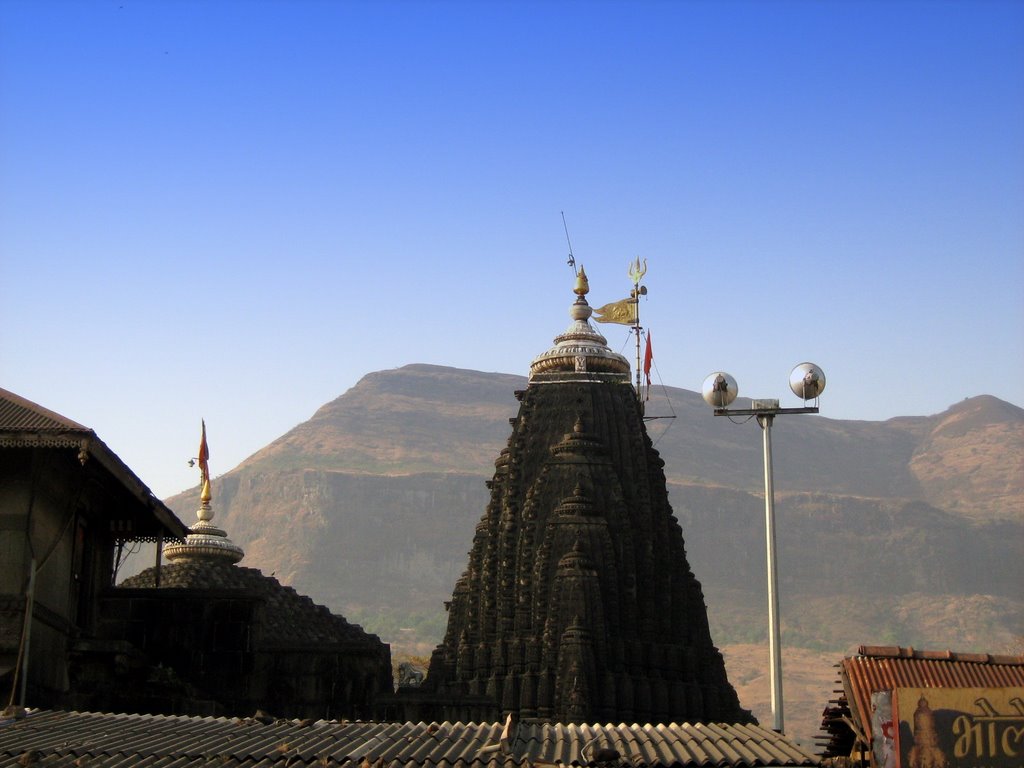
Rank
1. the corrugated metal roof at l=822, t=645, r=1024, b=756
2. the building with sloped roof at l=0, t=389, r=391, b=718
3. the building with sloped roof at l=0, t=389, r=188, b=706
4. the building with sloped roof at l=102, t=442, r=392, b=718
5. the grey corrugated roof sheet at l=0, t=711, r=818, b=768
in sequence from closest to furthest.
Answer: the grey corrugated roof sheet at l=0, t=711, r=818, b=768
the corrugated metal roof at l=822, t=645, r=1024, b=756
the building with sloped roof at l=0, t=389, r=188, b=706
the building with sloped roof at l=0, t=389, r=391, b=718
the building with sloped roof at l=102, t=442, r=392, b=718

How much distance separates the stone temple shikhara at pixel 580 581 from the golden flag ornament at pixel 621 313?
1489mm

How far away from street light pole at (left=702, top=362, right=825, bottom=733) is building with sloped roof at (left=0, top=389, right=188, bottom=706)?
35.2ft

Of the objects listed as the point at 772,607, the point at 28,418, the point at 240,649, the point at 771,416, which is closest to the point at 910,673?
the point at 772,607

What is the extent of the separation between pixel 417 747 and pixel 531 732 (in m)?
1.93

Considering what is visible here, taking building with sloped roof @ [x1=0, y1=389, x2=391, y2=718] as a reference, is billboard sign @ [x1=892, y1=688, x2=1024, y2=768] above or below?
below

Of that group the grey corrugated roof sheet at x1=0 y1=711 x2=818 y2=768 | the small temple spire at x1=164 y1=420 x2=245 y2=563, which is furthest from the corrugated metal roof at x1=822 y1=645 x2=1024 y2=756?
the small temple spire at x1=164 y1=420 x2=245 y2=563

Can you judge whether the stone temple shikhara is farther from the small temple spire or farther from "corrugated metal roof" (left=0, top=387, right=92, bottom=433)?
"corrugated metal roof" (left=0, top=387, right=92, bottom=433)

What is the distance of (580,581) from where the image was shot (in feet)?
178

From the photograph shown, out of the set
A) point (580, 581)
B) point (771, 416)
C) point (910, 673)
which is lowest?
point (910, 673)

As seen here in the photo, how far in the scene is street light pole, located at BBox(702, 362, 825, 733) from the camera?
28781 mm

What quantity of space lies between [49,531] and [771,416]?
1291 cm

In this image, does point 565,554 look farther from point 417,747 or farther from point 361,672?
point 417,747

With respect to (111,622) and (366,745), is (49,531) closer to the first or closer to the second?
(111,622)

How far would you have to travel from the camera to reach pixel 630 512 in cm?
5778
